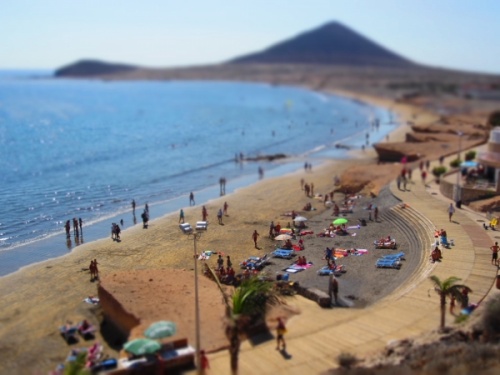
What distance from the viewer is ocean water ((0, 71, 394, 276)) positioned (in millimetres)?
35094

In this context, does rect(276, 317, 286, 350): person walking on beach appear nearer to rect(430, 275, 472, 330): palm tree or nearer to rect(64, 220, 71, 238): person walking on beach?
rect(430, 275, 472, 330): palm tree

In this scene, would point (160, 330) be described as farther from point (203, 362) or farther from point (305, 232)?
point (305, 232)

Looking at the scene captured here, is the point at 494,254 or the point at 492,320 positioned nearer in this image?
the point at 492,320

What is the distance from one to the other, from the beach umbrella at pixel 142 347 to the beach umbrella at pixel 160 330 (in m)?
0.27

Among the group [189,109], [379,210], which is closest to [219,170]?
[379,210]

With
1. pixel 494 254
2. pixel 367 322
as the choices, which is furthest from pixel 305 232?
pixel 367 322

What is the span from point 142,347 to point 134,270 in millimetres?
8394

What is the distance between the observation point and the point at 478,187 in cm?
3259

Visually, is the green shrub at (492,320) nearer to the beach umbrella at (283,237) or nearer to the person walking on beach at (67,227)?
the beach umbrella at (283,237)

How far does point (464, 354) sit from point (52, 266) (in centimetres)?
1821

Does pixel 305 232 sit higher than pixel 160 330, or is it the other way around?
pixel 160 330

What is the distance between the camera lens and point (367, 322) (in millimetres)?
17547

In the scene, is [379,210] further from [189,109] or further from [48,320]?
[189,109]

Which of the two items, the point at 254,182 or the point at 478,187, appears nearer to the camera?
the point at 478,187
